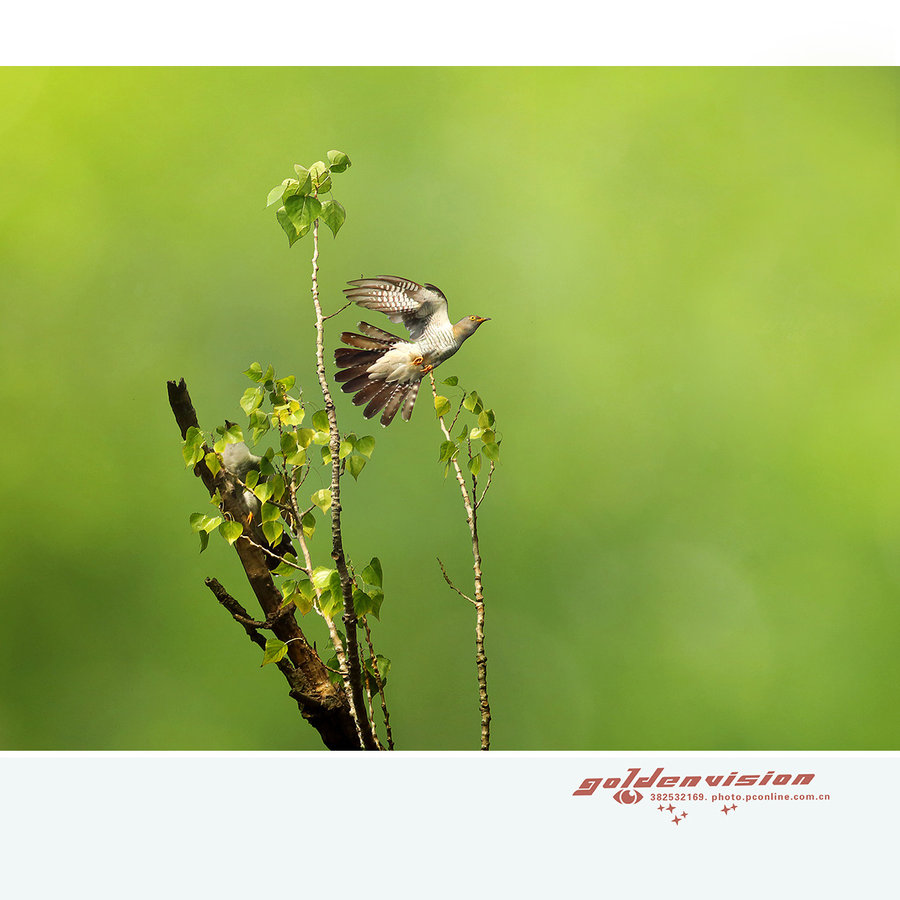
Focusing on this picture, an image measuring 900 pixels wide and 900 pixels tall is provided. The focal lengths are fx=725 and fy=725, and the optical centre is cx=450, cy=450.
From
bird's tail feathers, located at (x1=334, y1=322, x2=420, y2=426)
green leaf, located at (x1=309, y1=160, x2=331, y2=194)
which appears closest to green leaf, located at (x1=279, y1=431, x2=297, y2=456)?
bird's tail feathers, located at (x1=334, y1=322, x2=420, y2=426)

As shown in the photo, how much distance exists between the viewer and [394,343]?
1.81 meters

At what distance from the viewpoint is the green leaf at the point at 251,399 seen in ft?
5.44

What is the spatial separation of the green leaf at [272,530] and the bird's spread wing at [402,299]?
0.57 metres

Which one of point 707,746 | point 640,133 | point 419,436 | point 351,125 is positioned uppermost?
point 351,125

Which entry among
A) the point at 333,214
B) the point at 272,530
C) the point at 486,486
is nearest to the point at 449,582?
the point at 486,486

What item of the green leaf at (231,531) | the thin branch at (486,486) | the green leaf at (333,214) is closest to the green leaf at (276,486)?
the green leaf at (231,531)

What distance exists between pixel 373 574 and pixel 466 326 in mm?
658

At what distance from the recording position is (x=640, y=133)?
1887 mm
